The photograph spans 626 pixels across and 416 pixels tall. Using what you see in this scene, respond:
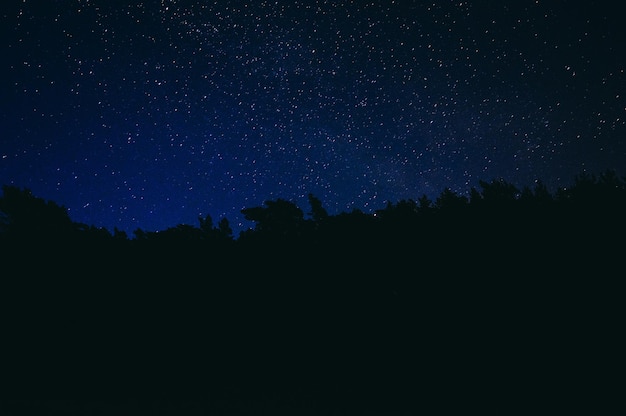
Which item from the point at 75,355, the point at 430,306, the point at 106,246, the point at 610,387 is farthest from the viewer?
the point at 106,246

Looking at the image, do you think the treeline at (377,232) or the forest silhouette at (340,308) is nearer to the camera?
the forest silhouette at (340,308)

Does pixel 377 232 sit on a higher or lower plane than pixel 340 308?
higher

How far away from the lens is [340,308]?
11.2 m

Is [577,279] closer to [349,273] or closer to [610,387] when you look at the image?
[610,387]

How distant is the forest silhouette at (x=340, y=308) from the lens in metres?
9.31

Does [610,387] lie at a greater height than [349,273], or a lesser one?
lesser

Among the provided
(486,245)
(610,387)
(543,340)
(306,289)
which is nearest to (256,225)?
(306,289)

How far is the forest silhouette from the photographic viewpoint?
9.31 m

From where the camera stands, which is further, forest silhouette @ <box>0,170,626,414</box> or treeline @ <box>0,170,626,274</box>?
treeline @ <box>0,170,626,274</box>

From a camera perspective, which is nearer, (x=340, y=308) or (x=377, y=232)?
(x=340, y=308)

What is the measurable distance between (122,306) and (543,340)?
1106 centimetres

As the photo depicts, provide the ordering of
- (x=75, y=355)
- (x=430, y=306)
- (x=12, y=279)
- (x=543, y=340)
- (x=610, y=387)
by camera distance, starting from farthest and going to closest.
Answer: (x=12, y=279) < (x=75, y=355) < (x=430, y=306) < (x=543, y=340) < (x=610, y=387)

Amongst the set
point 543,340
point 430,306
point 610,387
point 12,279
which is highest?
point 12,279

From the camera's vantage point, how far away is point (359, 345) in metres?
10.8
